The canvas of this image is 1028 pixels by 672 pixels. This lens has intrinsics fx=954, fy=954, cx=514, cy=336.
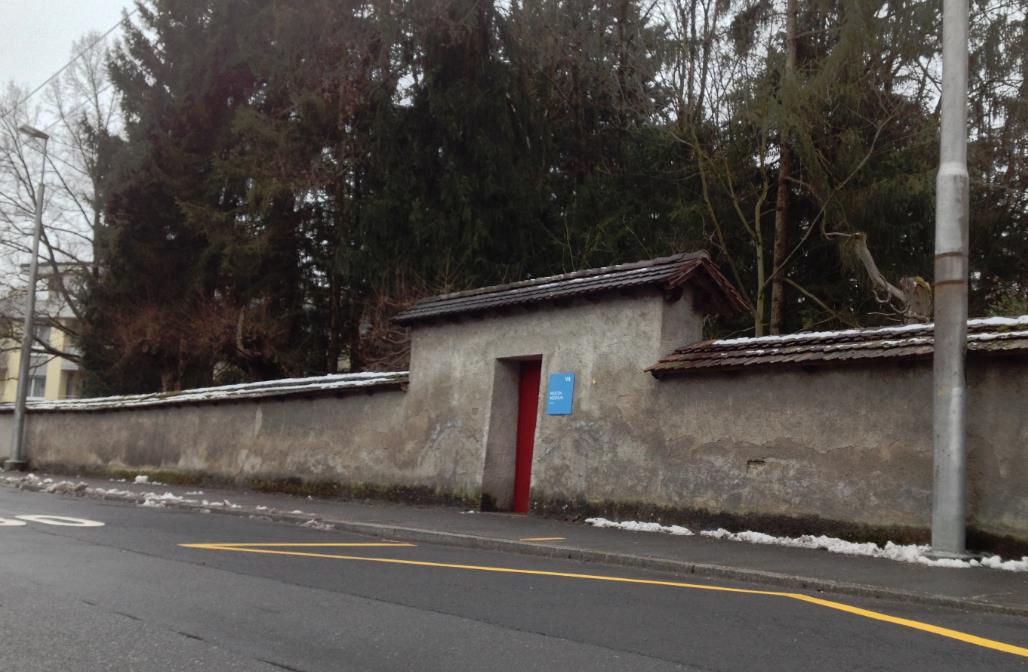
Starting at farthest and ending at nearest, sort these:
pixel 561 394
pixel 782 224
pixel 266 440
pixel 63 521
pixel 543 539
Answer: pixel 782 224, pixel 266 440, pixel 561 394, pixel 63 521, pixel 543 539

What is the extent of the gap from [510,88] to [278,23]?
21.3ft

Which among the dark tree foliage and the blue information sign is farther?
the dark tree foliage

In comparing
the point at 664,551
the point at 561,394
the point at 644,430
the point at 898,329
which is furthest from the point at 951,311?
the point at 561,394

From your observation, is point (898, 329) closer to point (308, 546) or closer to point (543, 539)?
point (543, 539)

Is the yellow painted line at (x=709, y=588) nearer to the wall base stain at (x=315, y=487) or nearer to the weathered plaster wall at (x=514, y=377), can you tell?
the weathered plaster wall at (x=514, y=377)

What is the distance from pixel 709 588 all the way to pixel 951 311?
12.9 ft

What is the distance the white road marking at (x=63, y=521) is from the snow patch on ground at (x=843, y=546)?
643 centimetres

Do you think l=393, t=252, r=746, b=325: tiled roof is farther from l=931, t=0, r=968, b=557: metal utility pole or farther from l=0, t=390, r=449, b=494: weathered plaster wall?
l=931, t=0, r=968, b=557: metal utility pole

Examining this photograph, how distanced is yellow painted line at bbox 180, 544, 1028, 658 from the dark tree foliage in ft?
43.4

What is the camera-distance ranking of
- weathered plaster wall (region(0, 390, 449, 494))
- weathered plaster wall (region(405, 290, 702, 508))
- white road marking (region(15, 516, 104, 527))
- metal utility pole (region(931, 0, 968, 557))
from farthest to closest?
weathered plaster wall (region(0, 390, 449, 494)), weathered plaster wall (region(405, 290, 702, 508)), white road marking (region(15, 516, 104, 527)), metal utility pole (region(931, 0, 968, 557))

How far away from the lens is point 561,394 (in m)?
13.7

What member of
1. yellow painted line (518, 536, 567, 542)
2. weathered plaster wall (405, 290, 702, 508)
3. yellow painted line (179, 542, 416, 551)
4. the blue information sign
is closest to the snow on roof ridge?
weathered plaster wall (405, 290, 702, 508)

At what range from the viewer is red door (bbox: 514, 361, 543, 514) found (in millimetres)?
14594

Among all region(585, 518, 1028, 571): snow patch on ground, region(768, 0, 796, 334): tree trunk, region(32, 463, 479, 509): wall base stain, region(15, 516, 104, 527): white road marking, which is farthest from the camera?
region(768, 0, 796, 334): tree trunk
